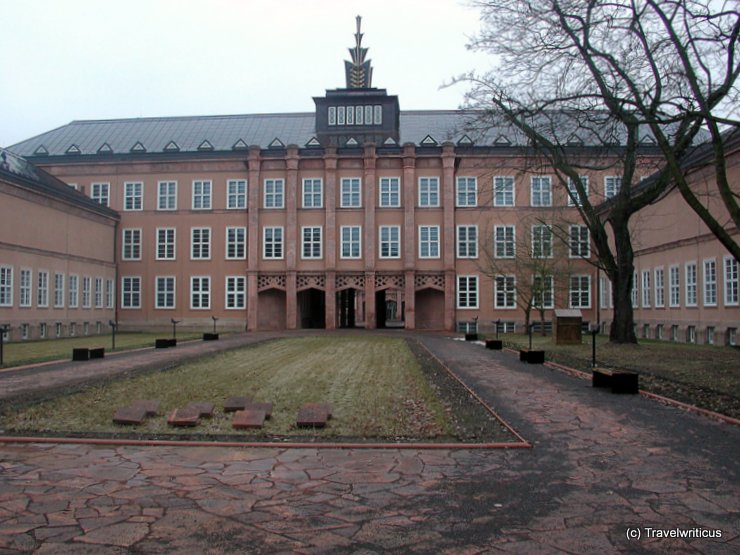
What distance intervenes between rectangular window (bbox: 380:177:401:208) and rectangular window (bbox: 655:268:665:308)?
58.0 feet

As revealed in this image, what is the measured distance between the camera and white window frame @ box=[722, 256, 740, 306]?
28.0 metres

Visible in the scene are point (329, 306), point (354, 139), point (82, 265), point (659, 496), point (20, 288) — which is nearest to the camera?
point (659, 496)

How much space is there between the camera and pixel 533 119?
75.0 ft

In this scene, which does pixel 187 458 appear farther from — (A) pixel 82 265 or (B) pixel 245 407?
(A) pixel 82 265

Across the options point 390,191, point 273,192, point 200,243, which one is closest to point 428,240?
point 390,191

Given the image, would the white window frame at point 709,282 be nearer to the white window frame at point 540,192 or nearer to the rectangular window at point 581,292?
the rectangular window at point 581,292

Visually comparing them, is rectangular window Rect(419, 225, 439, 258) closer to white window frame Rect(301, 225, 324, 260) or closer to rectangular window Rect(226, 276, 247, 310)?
white window frame Rect(301, 225, 324, 260)

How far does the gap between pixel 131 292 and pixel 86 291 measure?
529cm

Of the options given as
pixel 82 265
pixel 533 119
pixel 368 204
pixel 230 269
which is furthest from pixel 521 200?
pixel 82 265

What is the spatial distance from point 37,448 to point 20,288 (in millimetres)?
30622

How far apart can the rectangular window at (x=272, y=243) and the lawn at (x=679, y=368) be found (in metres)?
24.8

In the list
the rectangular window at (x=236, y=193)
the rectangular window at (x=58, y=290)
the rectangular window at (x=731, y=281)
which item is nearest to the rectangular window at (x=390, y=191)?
the rectangular window at (x=236, y=193)

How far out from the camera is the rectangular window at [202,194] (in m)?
47.9

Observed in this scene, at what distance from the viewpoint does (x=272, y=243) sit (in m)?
47.1
